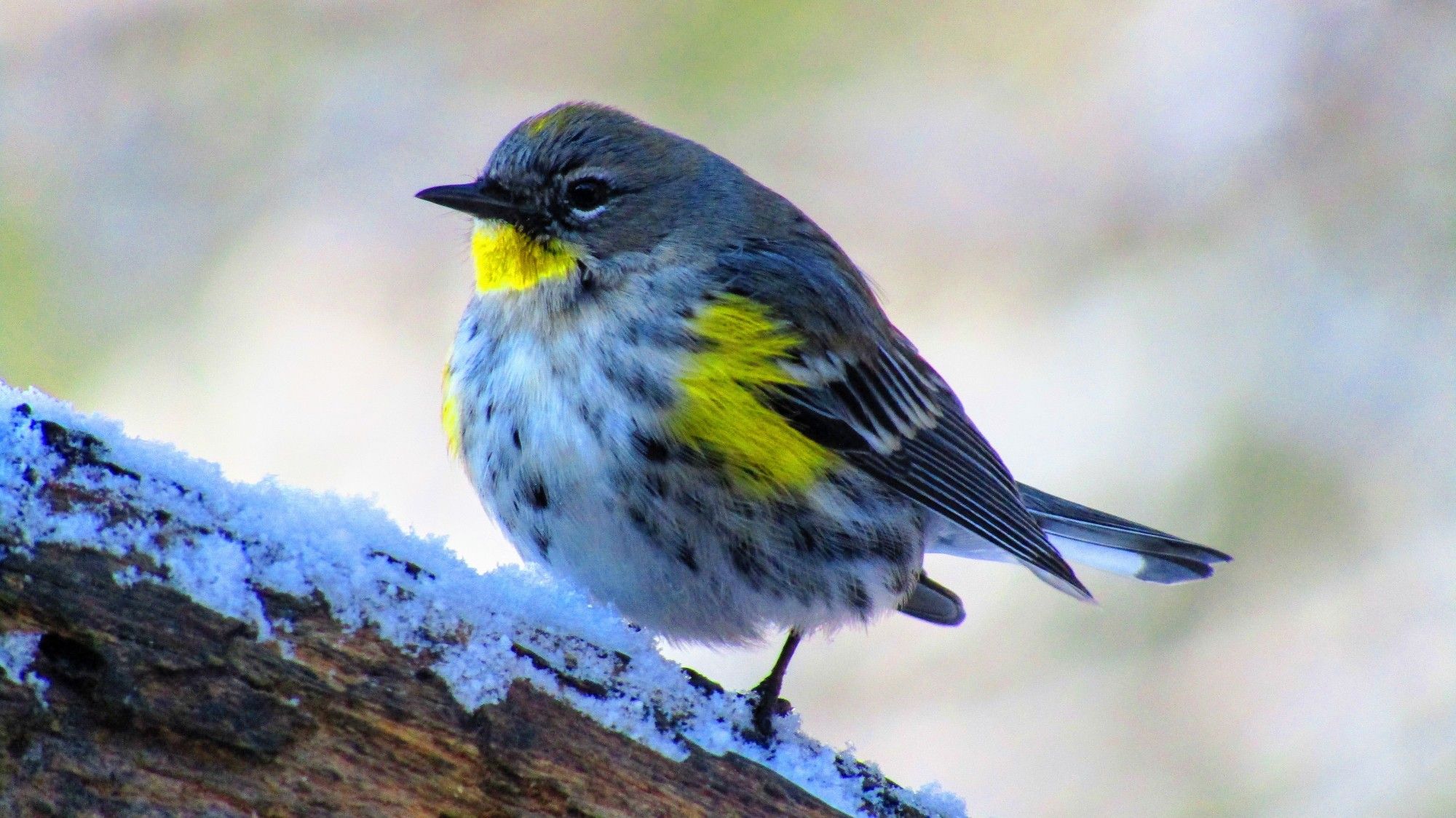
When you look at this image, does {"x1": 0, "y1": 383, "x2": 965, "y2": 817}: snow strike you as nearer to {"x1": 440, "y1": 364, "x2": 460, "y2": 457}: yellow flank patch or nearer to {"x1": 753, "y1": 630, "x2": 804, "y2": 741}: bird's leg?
{"x1": 753, "y1": 630, "x2": 804, "y2": 741}: bird's leg

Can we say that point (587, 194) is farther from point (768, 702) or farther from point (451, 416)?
point (768, 702)

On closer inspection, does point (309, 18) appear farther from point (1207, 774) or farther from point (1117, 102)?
point (1207, 774)

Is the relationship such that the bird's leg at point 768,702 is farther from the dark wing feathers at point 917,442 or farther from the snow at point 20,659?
the snow at point 20,659

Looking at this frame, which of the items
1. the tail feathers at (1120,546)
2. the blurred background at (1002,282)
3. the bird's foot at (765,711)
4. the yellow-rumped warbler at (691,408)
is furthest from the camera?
the blurred background at (1002,282)

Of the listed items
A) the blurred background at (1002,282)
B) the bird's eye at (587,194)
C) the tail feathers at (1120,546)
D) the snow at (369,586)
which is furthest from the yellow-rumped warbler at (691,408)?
the blurred background at (1002,282)

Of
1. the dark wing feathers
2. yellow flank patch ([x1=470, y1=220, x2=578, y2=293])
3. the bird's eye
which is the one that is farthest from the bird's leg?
the bird's eye

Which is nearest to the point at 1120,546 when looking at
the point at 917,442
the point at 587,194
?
the point at 917,442
